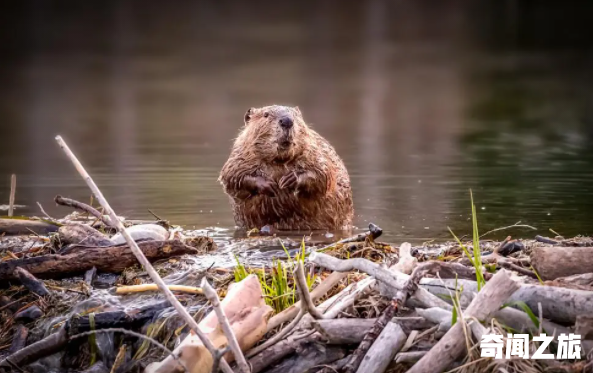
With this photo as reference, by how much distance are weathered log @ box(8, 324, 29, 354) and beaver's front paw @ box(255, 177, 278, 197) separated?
3.05m

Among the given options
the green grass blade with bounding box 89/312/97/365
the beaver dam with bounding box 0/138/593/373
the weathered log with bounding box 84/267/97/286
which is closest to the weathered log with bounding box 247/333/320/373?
the beaver dam with bounding box 0/138/593/373

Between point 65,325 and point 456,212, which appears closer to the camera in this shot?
point 65,325

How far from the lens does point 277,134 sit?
24.5ft

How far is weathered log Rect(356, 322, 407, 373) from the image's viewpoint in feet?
12.5

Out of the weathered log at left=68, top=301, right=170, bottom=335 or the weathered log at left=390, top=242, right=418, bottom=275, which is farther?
the weathered log at left=68, top=301, right=170, bottom=335

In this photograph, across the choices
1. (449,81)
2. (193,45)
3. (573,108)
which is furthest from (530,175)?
(193,45)

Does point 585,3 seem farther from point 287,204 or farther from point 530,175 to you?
point 287,204

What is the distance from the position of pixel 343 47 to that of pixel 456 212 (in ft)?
127

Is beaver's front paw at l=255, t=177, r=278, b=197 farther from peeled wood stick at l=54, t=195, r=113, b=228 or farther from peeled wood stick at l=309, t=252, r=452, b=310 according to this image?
peeled wood stick at l=309, t=252, r=452, b=310

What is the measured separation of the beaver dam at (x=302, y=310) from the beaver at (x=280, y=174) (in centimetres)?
211

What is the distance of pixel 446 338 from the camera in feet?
12.2

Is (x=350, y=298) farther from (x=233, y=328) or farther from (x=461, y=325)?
(x=461, y=325)

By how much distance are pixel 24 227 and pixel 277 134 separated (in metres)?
1.86

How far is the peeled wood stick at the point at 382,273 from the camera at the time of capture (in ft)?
13.0
